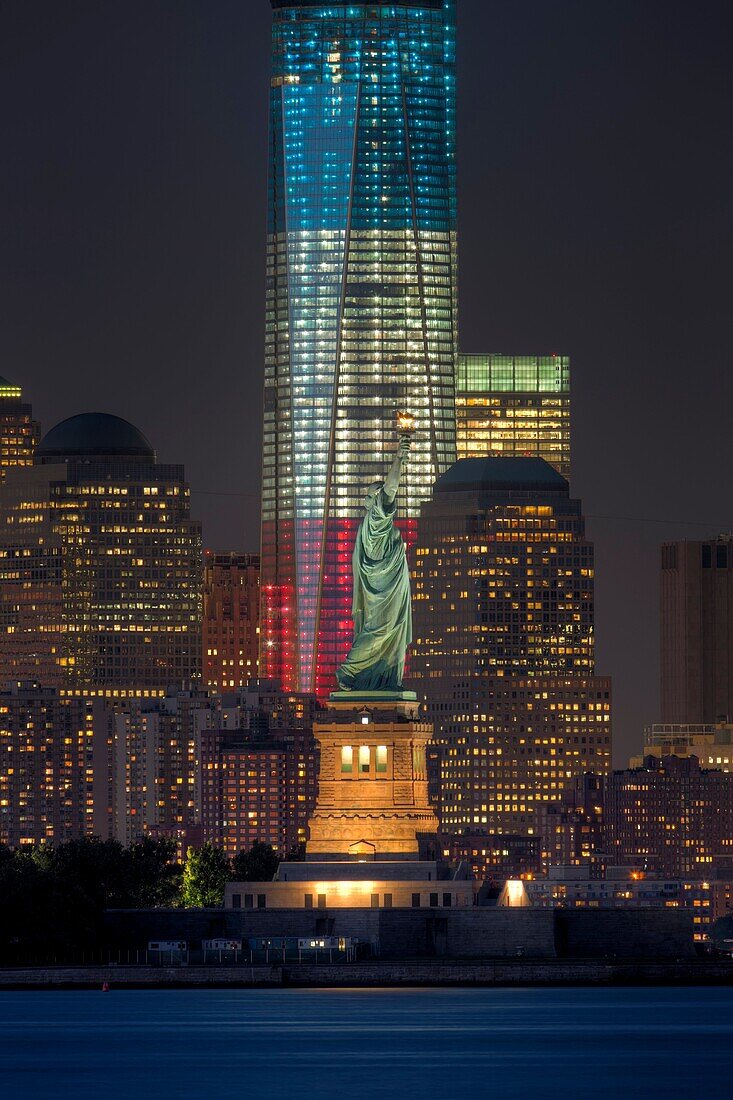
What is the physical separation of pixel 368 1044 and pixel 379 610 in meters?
38.4

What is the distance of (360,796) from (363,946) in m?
8.10

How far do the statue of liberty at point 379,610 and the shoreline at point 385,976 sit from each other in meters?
15.4

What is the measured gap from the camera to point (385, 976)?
17425 centimetres

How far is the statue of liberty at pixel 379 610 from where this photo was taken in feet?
601

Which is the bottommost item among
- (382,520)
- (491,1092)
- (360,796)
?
(491,1092)

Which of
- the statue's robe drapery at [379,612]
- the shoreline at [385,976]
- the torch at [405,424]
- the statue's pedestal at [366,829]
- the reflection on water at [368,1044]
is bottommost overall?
the reflection on water at [368,1044]

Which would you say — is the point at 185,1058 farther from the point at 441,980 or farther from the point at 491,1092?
the point at 441,980

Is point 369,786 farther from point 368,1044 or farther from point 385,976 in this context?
point 368,1044

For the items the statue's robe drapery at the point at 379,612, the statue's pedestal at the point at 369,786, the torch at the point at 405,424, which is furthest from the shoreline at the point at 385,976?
the torch at the point at 405,424

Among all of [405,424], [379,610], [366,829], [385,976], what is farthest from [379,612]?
[385,976]

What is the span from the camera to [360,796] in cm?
18025

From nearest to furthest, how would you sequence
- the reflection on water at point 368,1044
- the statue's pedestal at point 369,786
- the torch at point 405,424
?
the reflection on water at point 368,1044 < the statue's pedestal at point 369,786 < the torch at point 405,424

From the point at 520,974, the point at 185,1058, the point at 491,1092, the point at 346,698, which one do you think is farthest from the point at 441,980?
the point at 491,1092

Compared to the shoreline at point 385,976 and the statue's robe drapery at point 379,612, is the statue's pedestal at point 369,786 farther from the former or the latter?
the shoreline at point 385,976
